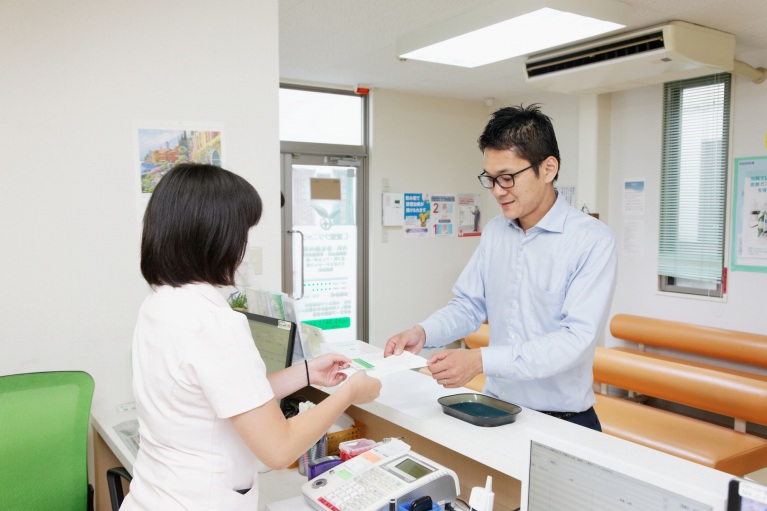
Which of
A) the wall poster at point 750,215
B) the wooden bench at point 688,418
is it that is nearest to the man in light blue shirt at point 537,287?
the wooden bench at point 688,418

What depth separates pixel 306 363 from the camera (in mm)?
1726

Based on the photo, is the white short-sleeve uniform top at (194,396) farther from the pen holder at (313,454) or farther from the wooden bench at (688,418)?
the wooden bench at (688,418)

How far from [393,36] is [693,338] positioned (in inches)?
116

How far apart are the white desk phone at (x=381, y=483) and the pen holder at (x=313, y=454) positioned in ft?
1.15

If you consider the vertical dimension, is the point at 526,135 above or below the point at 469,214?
above

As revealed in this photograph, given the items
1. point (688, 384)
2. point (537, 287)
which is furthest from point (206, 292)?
point (688, 384)

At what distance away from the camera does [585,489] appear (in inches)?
39.2

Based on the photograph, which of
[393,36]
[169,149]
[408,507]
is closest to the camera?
[408,507]

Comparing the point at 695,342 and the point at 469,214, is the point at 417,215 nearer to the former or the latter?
the point at 469,214

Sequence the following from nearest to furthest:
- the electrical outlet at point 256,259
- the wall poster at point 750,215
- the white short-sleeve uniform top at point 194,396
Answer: the white short-sleeve uniform top at point 194,396 → the electrical outlet at point 256,259 → the wall poster at point 750,215

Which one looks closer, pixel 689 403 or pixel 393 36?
pixel 689 403

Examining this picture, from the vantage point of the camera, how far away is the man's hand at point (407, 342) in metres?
1.96

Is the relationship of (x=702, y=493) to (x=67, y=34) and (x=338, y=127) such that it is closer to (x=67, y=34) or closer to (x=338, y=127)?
(x=67, y=34)

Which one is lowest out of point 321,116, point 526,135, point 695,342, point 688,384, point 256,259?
point 688,384
